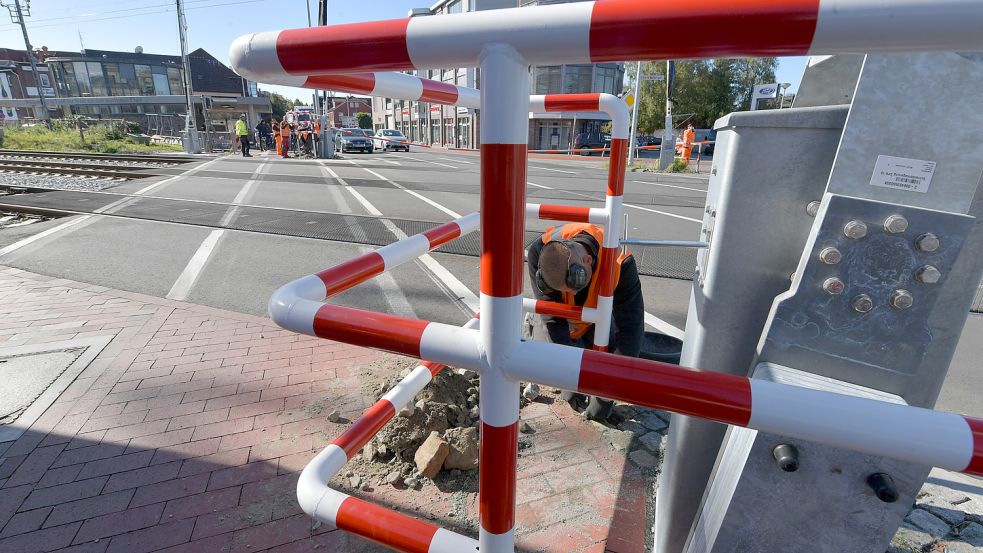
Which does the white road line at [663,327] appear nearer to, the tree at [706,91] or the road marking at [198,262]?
the road marking at [198,262]

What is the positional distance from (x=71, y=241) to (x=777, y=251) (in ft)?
30.6

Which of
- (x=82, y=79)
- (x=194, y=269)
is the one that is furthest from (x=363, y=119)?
(x=194, y=269)

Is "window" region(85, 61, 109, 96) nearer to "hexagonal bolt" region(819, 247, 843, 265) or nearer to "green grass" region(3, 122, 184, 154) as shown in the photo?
"green grass" region(3, 122, 184, 154)

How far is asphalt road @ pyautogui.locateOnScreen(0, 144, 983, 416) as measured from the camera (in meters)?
4.95

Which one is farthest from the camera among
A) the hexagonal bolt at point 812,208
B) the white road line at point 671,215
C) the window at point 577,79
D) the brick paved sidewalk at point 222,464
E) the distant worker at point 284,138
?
the window at point 577,79

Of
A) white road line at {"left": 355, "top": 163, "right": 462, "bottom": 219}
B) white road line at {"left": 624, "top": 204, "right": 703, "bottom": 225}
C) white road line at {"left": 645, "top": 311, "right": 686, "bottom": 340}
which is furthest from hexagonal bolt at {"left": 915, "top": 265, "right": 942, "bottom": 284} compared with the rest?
white road line at {"left": 624, "top": 204, "right": 703, "bottom": 225}

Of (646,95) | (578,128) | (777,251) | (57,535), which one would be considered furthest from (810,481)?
(578,128)

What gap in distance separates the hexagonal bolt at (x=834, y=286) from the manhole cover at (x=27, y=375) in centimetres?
421

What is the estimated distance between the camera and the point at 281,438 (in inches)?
108

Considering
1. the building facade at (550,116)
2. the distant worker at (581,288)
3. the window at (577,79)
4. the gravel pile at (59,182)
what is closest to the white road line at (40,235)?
the gravel pile at (59,182)

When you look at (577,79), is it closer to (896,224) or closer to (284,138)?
(284,138)

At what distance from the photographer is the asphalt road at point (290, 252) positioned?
4.95 m

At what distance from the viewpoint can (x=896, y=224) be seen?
109cm

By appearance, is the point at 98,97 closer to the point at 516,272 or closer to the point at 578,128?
the point at 578,128
